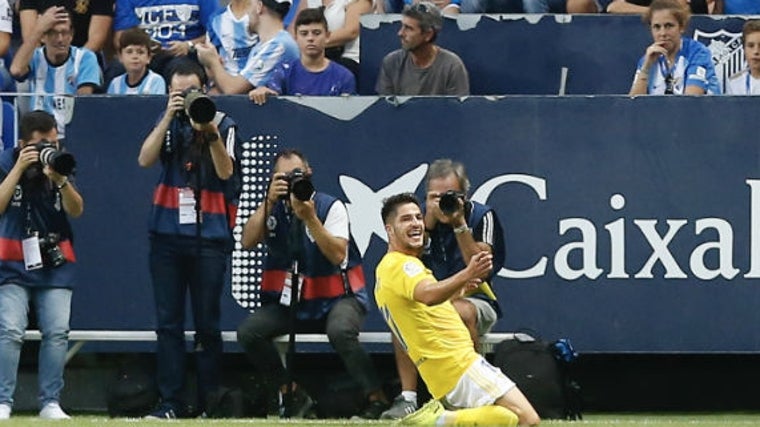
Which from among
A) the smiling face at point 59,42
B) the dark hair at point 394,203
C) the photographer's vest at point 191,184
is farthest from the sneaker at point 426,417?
the smiling face at point 59,42

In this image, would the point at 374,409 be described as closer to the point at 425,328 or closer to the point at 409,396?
the point at 409,396

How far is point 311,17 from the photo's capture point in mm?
13289

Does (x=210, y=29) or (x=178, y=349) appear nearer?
(x=178, y=349)

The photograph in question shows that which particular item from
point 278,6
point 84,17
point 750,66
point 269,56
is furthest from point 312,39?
point 750,66

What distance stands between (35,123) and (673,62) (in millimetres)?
4395

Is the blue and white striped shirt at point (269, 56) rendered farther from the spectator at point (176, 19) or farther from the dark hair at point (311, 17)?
the spectator at point (176, 19)

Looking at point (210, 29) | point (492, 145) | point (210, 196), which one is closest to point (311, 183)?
point (210, 196)

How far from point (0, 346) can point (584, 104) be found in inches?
166

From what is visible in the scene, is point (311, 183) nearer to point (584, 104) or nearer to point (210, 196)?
point (210, 196)

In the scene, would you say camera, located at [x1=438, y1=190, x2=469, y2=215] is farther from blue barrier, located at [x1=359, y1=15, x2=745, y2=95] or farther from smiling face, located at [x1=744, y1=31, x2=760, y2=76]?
smiling face, located at [x1=744, y1=31, x2=760, y2=76]

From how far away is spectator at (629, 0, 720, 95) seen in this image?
12742mm

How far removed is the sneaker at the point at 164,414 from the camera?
38.3ft

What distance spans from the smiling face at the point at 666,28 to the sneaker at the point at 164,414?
417 cm

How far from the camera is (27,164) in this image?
38.8ft
